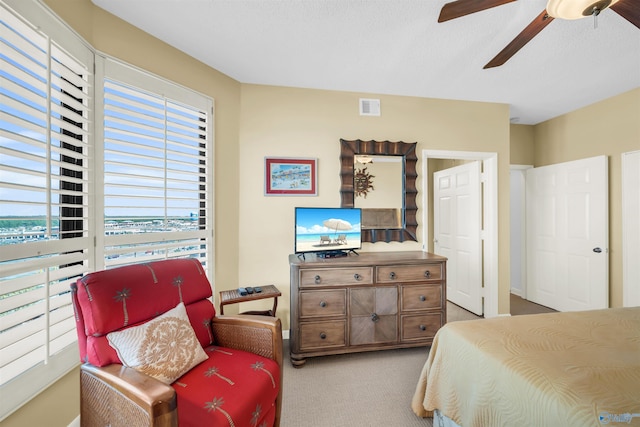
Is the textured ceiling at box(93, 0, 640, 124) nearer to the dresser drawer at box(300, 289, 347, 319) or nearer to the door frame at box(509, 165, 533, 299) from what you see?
the door frame at box(509, 165, 533, 299)

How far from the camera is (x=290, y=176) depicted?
112 inches

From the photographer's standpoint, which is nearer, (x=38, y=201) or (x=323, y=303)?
(x=38, y=201)

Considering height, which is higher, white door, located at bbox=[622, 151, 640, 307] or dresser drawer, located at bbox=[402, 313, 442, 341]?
white door, located at bbox=[622, 151, 640, 307]

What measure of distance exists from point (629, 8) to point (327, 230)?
2270 millimetres

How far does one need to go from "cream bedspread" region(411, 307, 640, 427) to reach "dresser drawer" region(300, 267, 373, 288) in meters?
0.86

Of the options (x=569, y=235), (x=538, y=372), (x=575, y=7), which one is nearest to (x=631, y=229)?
(x=569, y=235)

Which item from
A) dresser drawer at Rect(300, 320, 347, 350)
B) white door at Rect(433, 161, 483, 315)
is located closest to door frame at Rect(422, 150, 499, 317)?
white door at Rect(433, 161, 483, 315)

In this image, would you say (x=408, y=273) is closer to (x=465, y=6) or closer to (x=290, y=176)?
(x=290, y=176)

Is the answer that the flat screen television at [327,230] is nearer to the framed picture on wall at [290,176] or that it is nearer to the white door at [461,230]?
the framed picture on wall at [290,176]

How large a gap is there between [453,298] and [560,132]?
2.71m

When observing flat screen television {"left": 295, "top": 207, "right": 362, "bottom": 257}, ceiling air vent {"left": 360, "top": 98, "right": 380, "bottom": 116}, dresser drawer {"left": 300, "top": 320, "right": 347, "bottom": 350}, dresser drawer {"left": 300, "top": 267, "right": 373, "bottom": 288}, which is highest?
ceiling air vent {"left": 360, "top": 98, "right": 380, "bottom": 116}

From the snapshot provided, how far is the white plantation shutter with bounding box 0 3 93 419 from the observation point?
1.21 meters

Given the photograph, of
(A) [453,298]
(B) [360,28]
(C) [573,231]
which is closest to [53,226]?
(B) [360,28]

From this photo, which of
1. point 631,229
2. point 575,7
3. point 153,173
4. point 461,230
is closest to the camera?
point 575,7
